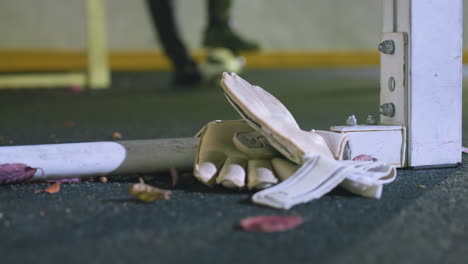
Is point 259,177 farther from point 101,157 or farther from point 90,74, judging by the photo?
point 90,74

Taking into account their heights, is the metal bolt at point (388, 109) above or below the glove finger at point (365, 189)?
above

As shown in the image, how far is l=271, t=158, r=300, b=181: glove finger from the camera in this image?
3.39 ft

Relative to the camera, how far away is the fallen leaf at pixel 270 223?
31.8 inches

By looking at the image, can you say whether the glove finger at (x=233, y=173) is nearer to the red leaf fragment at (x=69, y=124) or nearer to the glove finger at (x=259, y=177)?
the glove finger at (x=259, y=177)

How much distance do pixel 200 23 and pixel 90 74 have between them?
224 centimetres

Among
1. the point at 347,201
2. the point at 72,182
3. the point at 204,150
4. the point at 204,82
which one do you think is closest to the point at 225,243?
the point at 347,201

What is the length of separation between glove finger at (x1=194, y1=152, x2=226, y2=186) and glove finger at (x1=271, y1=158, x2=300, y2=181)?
101mm

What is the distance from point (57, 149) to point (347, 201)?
558 millimetres

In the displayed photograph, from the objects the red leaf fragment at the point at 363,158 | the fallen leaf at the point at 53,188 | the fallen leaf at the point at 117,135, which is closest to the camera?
the fallen leaf at the point at 53,188

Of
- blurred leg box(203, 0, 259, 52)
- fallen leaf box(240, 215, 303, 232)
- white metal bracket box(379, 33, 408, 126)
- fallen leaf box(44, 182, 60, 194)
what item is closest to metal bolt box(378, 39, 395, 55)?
white metal bracket box(379, 33, 408, 126)

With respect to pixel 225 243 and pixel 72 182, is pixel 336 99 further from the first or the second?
pixel 225 243

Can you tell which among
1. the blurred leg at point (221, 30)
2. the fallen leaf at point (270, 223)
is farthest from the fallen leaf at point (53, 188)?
the blurred leg at point (221, 30)

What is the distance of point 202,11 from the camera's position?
6254 millimetres

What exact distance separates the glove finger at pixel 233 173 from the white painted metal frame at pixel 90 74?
10.1ft
